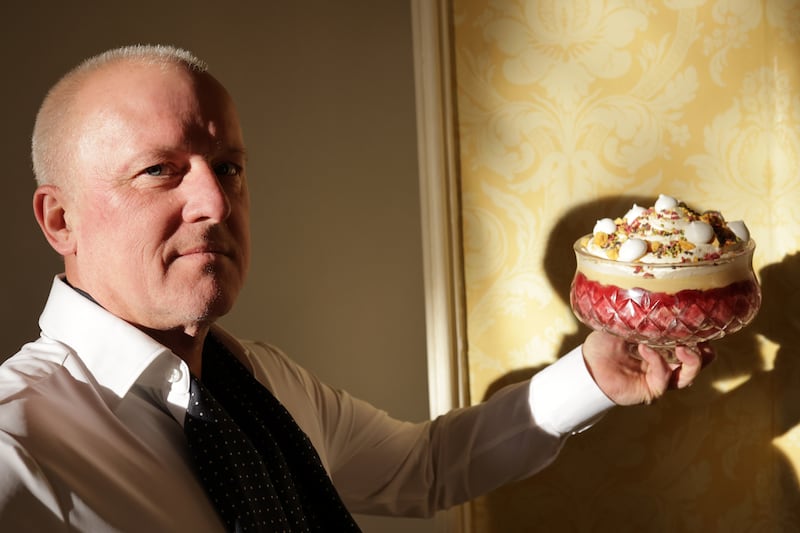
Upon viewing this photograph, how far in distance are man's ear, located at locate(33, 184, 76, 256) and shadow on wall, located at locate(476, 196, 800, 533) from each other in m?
0.73

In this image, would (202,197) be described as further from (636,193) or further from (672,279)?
(636,193)

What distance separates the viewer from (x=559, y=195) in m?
1.39

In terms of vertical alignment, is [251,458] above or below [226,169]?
below

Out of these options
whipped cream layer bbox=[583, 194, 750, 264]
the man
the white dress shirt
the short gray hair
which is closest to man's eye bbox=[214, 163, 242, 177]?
the man

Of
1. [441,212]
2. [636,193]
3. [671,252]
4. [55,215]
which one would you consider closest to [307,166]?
[441,212]

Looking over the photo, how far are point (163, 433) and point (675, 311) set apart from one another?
0.64m

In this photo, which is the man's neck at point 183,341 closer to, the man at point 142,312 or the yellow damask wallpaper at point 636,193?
the man at point 142,312

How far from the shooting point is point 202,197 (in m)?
1.05

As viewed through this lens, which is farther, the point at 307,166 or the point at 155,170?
the point at 307,166

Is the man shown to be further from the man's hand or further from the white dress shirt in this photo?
the man's hand

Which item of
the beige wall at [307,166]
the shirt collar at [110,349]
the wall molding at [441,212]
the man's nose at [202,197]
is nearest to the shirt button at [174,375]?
the shirt collar at [110,349]

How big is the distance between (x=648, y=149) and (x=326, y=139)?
0.79 m

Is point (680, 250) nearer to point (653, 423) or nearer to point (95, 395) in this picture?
point (653, 423)

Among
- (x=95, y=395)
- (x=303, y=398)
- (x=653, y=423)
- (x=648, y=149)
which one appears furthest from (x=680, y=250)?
(x=95, y=395)
